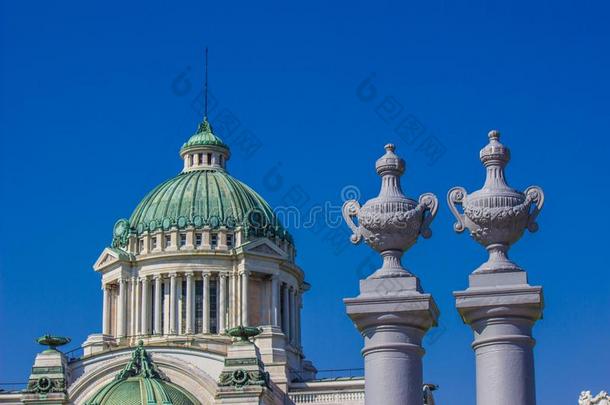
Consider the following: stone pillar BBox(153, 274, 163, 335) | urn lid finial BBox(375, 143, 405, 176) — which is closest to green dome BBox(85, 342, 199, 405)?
stone pillar BBox(153, 274, 163, 335)

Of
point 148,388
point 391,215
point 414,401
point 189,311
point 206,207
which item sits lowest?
point 414,401

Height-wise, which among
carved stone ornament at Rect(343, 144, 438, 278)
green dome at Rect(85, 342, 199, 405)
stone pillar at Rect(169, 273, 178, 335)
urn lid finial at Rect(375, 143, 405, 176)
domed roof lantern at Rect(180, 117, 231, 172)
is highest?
domed roof lantern at Rect(180, 117, 231, 172)

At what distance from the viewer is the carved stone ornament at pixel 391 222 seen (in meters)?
30.9

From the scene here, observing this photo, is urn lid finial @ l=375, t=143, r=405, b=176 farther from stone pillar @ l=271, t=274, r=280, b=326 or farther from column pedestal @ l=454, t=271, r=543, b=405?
stone pillar @ l=271, t=274, r=280, b=326

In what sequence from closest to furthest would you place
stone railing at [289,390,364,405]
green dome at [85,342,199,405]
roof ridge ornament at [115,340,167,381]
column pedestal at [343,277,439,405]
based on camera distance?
column pedestal at [343,277,439,405] < green dome at [85,342,199,405] < roof ridge ornament at [115,340,167,381] < stone railing at [289,390,364,405]

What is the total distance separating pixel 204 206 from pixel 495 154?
75.6 meters

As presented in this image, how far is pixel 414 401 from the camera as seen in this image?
99.6 feet

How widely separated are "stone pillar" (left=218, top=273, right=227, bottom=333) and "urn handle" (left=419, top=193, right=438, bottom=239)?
234 feet

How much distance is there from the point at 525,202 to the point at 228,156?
82808mm

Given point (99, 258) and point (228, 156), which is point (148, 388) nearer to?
point (99, 258)

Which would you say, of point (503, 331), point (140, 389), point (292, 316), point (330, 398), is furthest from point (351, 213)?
point (292, 316)

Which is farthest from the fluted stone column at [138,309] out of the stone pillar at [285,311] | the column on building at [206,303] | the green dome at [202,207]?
the stone pillar at [285,311]

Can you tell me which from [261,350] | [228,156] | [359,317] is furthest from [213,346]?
[359,317]

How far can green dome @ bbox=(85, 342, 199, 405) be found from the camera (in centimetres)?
8888
